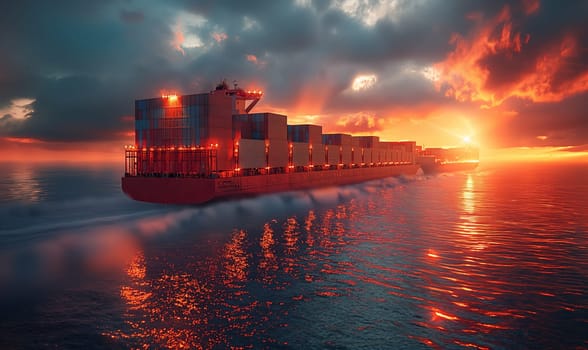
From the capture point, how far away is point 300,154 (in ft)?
245

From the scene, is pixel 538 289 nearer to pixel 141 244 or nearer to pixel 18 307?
pixel 18 307

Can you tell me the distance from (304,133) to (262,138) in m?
20.5

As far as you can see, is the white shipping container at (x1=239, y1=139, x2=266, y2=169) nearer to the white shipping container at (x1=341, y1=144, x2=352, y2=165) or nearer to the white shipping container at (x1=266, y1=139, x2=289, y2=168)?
the white shipping container at (x1=266, y1=139, x2=289, y2=168)

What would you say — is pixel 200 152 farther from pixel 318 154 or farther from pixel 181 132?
pixel 318 154

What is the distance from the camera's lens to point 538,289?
1853cm

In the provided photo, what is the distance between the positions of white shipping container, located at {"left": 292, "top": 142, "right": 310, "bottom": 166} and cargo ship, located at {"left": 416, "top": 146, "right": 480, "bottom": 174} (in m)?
90.3

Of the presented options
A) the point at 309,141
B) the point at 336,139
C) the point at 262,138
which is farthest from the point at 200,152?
the point at 336,139

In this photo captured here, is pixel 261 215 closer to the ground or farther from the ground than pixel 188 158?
closer to the ground

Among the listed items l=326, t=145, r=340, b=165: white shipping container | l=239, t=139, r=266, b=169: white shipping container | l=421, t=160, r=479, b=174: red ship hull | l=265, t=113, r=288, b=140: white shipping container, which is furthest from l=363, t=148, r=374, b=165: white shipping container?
l=421, t=160, r=479, b=174: red ship hull

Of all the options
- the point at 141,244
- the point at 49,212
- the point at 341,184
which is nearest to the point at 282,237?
the point at 141,244

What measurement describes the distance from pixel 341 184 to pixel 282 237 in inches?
2388

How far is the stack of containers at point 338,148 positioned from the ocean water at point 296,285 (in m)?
49.9

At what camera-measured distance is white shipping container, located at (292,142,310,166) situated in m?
72.1

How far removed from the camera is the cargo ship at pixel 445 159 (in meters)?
161
